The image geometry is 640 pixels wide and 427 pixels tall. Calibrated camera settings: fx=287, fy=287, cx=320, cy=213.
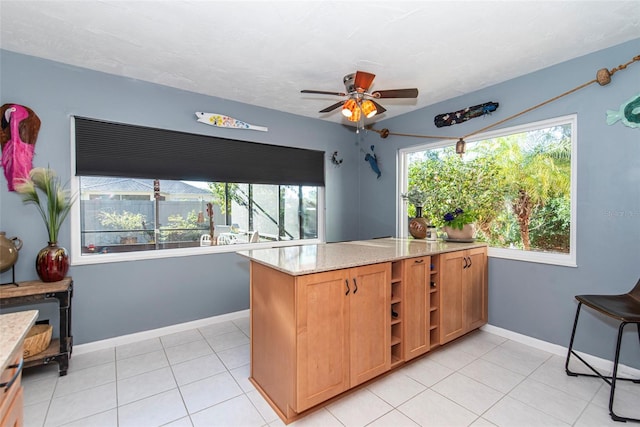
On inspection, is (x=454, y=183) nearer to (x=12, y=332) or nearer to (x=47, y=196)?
(x=12, y=332)

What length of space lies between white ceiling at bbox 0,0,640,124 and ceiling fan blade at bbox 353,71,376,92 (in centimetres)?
29

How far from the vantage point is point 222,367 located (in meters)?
2.38

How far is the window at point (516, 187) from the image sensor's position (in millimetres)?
Answer: 2625

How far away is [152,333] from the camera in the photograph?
2.91 metres

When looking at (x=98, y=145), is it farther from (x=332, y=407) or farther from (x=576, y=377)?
(x=576, y=377)

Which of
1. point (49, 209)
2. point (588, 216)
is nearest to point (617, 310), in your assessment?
point (588, 216)

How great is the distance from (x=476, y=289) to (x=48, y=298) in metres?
3.76

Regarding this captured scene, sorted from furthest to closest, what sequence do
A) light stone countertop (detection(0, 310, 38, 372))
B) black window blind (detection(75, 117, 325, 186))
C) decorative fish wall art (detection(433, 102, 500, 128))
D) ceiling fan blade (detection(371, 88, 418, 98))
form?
decorative fish wall art (detection(433, 102, 500, 128)), black window blind (detection(75, 117, 325, 186)), ceiling fan blade (detection(371, 88, 418, 98)), light stone countertop (detection(0, 310, 38, 372))

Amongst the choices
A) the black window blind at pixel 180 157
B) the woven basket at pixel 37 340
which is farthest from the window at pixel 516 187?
the woven basket at pixel 37 340

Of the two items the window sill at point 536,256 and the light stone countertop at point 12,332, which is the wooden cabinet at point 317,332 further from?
the window sill at point 536,256

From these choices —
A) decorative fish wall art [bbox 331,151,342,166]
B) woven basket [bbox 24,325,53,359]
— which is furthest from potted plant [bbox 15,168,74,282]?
decorative fish wall art [bbox 331,151,342,166]

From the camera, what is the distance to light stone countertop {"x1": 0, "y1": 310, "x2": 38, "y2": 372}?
0.86 m

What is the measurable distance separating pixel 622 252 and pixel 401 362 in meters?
1.94

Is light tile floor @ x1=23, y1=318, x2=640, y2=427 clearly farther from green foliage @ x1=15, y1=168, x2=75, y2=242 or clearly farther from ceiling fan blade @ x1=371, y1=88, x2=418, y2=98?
ceiling fan blade @ x1=371, y1=88, x2=418, y2=98
